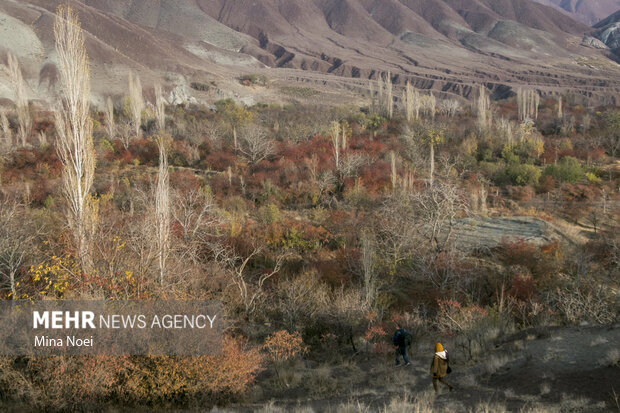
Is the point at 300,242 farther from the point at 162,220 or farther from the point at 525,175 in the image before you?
the point at 525,175

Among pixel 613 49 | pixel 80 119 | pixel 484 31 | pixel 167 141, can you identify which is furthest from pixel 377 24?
pixel 80 119

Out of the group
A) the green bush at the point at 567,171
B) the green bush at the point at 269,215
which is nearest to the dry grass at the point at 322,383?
the green bush at the point at 269,215

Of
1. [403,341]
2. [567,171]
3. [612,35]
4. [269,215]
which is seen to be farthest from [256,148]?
[612,35]

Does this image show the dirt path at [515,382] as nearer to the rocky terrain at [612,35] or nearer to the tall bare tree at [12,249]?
the tall bare tree at [12,249]

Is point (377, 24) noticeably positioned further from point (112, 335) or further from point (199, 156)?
point (112, 335)

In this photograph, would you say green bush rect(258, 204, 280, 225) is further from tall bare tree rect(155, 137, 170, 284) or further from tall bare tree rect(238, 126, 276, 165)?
tall bare tree rect(155, 137, 170, 284)

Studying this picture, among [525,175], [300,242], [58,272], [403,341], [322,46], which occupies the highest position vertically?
[322,46]
